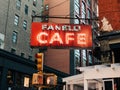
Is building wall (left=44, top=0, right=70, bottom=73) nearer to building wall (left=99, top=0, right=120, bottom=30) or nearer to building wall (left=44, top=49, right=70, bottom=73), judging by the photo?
building wall (left=44, top=49, right=70, bottom=73)

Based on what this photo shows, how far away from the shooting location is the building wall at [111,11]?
2120 centimetres

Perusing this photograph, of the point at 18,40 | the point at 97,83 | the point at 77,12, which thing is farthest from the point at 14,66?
the point at 77,12

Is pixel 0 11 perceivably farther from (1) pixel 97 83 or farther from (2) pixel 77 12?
(1) pixel 97 83

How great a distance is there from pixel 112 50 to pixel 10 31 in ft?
77.5

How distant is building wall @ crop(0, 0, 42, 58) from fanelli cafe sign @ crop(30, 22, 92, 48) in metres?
19.8

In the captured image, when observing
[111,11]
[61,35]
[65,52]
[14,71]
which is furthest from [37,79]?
[65,52]

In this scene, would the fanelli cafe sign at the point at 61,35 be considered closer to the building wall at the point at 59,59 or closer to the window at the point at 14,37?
the window at the point at 14,37

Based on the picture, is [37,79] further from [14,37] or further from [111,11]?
[14,37]

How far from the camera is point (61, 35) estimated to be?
18.7 meters

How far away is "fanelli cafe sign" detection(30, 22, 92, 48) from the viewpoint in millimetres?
18384

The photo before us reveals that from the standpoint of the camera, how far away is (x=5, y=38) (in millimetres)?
38344

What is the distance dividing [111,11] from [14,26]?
22051mm

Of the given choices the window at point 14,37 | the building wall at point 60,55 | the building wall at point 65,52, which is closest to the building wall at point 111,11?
the window at point 14,37

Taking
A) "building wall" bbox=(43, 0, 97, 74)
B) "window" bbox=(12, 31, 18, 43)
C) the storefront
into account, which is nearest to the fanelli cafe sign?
the storefront
